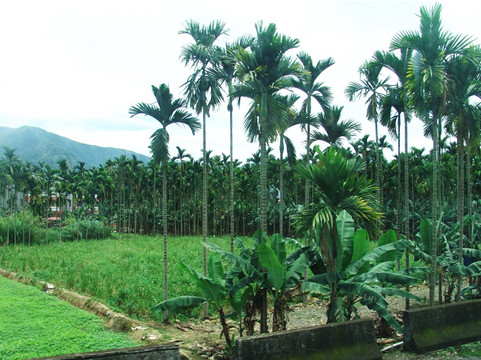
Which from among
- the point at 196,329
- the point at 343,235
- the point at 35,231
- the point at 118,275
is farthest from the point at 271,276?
the point at 35,231

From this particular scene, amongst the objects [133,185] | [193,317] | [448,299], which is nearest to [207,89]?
[193,317]

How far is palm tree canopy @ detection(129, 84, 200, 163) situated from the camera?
42.9ft

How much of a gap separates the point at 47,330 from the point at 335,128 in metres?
14.8

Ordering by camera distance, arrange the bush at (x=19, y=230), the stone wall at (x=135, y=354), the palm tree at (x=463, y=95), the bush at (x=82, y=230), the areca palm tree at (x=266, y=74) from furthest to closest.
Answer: the bush at (x=82, y=230) → the bush at (x=19, y=230) → the palm tree at (x=463, y=95) → the areca palm tree at (x=266, y=74) → the stone wall at (x=135, y=354)

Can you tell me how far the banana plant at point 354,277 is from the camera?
366 inches

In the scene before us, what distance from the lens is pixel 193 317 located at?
13.5m

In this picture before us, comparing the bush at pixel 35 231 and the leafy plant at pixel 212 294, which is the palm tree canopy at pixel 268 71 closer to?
the leafy plant at pixel 212 294

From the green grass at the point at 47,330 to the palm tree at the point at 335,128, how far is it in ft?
43.4

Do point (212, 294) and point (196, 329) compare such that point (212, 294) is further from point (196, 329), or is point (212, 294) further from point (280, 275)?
point (196, 329)

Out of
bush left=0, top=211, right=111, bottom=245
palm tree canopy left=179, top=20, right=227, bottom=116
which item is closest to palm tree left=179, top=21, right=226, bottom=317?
palm tree canopy left=179, top=20, right=227, bottom=116

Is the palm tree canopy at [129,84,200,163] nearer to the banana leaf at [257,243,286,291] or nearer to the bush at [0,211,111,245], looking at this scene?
the banana leaf at [257,243,286,291]

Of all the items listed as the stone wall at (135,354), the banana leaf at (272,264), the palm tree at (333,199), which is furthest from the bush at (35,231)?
the stone wall at (135,354)

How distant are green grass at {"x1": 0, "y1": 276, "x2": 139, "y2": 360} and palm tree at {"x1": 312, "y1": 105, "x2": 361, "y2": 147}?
13.2 m

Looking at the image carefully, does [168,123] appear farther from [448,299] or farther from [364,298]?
[448,299]
